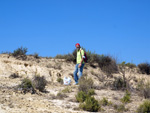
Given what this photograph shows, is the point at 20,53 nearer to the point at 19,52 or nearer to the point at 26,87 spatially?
the point at 19,52

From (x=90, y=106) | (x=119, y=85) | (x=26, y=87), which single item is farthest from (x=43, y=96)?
(x=119, y=85)

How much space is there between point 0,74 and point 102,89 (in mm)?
5901

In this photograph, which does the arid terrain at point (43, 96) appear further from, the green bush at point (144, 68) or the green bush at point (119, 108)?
the green bush at point (144, 68)

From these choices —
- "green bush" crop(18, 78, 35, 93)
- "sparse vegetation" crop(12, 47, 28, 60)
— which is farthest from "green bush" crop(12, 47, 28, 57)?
"green bush" crop(18, 78, 35, 93)

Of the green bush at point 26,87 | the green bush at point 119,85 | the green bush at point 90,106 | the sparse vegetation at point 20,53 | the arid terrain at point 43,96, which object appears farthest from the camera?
the sparse vegetation at point 20,53

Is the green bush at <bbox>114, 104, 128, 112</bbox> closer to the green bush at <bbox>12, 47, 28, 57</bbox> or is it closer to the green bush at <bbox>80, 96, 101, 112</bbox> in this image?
the green bush at <bbox>80, 96, 101, 112</bbox>

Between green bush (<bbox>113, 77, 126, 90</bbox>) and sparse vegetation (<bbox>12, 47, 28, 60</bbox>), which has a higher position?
sparse vegetation (<bbox>12, 47, 28, 60</bbox>)

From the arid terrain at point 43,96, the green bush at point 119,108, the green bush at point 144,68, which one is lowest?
the green bush at point 119,108

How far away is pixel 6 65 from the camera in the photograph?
50.7 feet

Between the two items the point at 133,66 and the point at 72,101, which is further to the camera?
the point at 133,66

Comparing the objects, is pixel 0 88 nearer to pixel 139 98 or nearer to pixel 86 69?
pixel 139 98

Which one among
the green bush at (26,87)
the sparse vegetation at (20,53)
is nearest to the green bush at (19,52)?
the sparse vegetation at (20,53)

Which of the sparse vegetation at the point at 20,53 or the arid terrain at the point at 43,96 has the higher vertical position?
the sparse vegetation at the point at 20,53

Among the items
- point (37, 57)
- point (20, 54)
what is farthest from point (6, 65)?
point (37, 57)
